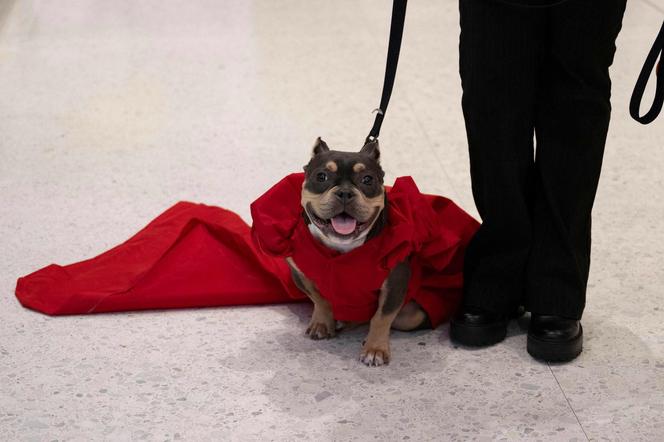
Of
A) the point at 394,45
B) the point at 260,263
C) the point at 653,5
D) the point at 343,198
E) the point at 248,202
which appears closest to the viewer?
the point at 343,198

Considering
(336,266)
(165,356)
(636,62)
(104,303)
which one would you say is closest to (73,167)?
(104,303)

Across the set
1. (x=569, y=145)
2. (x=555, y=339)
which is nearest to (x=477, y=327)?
(x=555, y=339)

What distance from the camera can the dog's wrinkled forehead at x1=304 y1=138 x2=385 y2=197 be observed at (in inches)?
82.8

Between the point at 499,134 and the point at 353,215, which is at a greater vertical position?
the point at 499,134

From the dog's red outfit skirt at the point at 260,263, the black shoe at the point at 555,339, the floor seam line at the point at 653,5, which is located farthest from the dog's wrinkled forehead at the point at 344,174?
the floor seam line at the point at 653,5

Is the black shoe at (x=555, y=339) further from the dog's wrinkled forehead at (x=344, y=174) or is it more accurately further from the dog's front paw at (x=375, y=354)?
the dog's wrinkled forehead at (x=344, y=174)

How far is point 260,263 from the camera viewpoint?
2.49m

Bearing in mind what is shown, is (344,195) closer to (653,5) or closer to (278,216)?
(278,216)

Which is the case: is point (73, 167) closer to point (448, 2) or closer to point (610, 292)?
point (610, 292)

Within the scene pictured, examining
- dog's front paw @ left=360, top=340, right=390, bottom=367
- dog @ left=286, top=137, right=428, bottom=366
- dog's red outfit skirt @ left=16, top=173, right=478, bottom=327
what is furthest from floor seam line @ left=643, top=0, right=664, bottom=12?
dog's front paw @ left=360, top=340, right=390, bottom=367

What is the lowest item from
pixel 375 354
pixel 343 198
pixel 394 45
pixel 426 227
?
pixel 375 354

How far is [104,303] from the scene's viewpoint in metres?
2.43

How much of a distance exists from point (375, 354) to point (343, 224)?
1.05 feet

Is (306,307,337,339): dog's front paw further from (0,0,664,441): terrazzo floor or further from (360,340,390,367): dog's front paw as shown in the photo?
(360,340,390,367): dog's front paw
